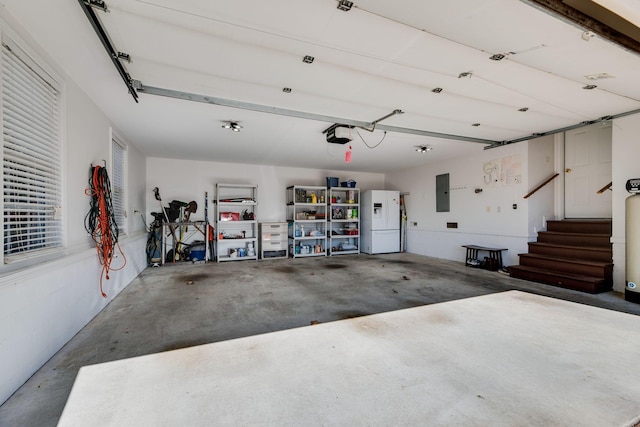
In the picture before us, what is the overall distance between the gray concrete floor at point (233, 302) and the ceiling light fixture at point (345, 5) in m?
2.76

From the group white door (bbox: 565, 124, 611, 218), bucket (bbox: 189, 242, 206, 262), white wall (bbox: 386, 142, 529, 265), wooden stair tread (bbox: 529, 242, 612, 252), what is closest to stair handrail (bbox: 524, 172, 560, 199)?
white wall (bbox: 386, 142, 529, 265)

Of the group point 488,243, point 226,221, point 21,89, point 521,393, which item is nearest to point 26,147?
point 21,89

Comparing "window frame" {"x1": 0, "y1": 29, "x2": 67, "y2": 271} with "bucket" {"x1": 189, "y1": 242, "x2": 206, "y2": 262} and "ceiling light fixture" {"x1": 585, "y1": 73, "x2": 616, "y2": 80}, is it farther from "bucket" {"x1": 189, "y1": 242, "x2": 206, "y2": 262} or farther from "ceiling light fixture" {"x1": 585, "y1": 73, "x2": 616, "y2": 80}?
"ceiling light fixture" {"x1": 585, "y1": 73, "x2": 616, "y2": 80}

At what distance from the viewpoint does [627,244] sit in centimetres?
372

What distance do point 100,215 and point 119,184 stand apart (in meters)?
1.72

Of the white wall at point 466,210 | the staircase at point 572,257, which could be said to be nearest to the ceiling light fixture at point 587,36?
the staircase at point 572,257

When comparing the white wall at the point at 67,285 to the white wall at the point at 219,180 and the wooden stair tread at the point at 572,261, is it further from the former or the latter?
the wooden stair tread at the point at 572,261

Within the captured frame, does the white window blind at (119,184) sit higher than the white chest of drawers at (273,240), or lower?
higher

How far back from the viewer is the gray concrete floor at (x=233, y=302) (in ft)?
6.76

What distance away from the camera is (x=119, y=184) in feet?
14.9

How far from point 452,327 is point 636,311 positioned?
3674 millimetres

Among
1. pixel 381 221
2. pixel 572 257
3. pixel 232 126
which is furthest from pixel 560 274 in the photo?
pixel 232 126

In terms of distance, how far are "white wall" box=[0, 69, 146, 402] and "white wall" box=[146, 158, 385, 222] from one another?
2.92 m

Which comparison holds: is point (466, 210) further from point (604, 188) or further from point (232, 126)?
point (232, 126)
